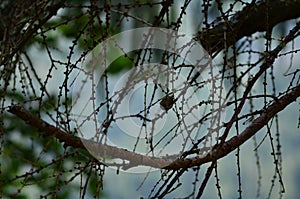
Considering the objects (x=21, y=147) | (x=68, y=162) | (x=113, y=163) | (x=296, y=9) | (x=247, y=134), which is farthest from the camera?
Result: (x=68, y=162)

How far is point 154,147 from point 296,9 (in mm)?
944

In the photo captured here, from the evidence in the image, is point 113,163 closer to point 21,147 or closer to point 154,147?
point 154,147

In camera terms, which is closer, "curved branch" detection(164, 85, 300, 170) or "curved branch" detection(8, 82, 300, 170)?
"curved branch" detection(8, 82, 300, 170)

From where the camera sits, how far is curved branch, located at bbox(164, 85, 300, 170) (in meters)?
1.30

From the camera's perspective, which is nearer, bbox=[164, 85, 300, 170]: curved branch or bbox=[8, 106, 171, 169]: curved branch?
bbox=[8, 106, 171, 169]: curved branch

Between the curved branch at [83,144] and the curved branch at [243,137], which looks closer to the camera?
the curved branch at [83,144]

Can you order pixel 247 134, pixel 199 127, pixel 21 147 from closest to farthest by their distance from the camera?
pixel 247 134 → pixel 199 127 → pixel 21 147

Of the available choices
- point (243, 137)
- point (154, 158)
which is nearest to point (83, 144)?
point (154, 158)

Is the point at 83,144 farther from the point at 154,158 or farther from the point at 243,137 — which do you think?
the point at 243,137

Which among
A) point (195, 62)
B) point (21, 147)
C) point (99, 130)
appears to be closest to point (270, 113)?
point (195, 62)

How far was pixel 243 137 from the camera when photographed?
1354mm

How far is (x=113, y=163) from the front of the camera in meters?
1.22

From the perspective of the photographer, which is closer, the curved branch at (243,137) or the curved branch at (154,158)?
the curved branch at (154,158)

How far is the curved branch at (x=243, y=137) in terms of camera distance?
1.30m
